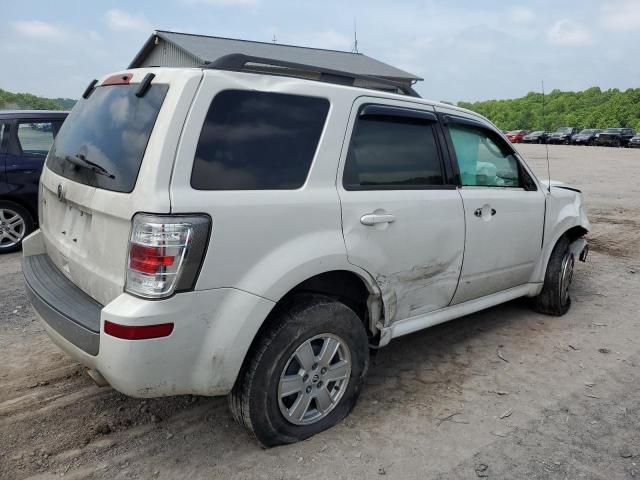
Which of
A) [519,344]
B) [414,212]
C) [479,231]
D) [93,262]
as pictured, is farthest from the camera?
[519,344]

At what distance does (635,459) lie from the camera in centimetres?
273

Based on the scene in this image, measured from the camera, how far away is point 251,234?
2410mm

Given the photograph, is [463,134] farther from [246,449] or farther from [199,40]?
[199,40]

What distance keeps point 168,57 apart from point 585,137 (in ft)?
116

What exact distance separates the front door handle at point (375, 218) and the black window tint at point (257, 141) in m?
0.42

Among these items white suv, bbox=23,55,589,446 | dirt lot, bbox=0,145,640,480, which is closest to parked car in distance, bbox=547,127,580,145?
dirt lot, bbox=0,145,640,480

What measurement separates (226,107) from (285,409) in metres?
1.54

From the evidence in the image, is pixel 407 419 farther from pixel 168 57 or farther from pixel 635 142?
pixel 635 142

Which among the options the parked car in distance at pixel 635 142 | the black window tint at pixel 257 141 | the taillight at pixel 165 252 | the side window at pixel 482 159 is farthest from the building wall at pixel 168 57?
the parked car in distance at pixel 635 142

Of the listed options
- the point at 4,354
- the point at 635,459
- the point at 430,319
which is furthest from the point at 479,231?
the point at 4,354

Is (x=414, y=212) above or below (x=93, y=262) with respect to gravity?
above

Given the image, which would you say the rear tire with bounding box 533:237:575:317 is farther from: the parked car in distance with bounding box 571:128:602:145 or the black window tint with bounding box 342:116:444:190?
the parked car in distance with bounding box 571:128:602:145

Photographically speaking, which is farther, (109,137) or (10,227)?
(10,227)

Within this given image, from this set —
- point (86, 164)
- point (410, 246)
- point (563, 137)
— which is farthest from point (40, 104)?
point (563, 137)
